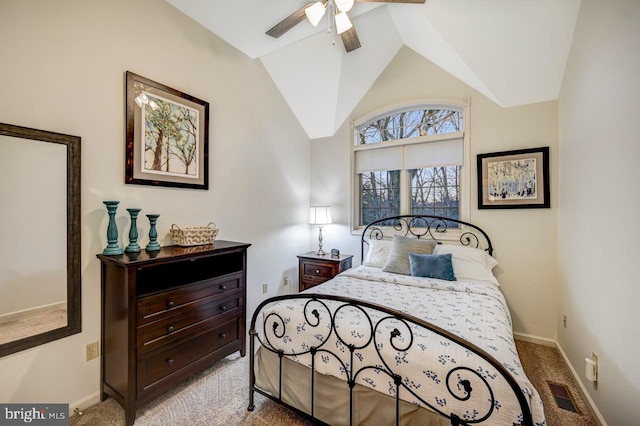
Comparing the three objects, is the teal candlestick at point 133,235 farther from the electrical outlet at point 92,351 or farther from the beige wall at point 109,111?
the electrical outlet at point 92,351

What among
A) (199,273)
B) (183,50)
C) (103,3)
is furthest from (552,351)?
(103,3)

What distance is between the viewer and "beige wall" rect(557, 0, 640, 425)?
1413 mm

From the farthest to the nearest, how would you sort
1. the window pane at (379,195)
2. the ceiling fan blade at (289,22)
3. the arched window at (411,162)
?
the window pane at (379,195)
the arched window at (411,162)
the ceiling fan blade at (289,22)

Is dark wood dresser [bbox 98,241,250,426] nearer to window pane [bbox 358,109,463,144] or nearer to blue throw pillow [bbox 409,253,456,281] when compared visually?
blue throw pillow [bbox 409,253,456,281]

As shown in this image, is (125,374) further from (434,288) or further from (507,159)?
(507,159)

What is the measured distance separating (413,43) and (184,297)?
365 cm

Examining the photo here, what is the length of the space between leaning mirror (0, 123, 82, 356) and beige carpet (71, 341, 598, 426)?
2.21 ft

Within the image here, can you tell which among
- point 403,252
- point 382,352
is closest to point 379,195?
point 403,252

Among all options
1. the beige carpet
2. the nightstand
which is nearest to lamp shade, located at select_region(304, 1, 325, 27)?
the nightstand

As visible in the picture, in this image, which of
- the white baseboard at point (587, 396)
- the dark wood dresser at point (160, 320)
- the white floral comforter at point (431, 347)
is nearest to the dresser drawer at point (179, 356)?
the dark wood dresser at point (160, 320)

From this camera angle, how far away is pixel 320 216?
12.4ft

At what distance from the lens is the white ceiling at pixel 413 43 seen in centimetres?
232

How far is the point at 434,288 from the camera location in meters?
2.37

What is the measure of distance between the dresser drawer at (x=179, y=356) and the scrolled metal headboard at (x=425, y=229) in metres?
2.02
